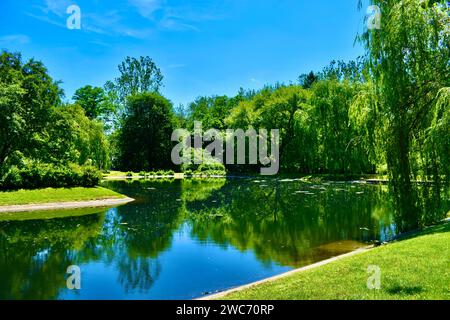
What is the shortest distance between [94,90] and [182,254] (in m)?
65.7

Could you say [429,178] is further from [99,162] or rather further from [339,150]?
[99,162]

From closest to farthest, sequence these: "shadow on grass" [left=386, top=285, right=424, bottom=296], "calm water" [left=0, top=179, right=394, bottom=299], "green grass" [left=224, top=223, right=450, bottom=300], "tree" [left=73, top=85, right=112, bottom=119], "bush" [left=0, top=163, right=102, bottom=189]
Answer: "shadow on grass" [left=386, top=285, right=424, bottom=296], "green grass" [left=224, top=223, right=450, bottom=300], "calm water" [left=0, top=179, right=394, bottom=299], "bush" [left=0, top=163, right=102, bottom=189], "tree" [left=73, top=85, right=112, bottom=119]

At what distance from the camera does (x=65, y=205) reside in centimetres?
2377

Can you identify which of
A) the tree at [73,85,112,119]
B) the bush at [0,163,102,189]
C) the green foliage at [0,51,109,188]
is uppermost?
the tree at [73,85,112,119]

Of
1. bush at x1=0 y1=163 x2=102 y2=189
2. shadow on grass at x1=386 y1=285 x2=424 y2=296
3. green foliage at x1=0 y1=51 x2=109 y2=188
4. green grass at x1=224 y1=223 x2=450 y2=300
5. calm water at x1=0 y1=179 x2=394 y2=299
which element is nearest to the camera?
shadow on grass at x1=386 y1=285 x2=424 y2=296

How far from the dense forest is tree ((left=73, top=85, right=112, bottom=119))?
8652 mm

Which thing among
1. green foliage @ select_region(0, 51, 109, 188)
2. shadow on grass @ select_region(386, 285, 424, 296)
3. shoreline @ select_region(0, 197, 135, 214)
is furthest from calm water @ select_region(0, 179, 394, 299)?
green foliage @ select_region(0, 51, 109, 188)

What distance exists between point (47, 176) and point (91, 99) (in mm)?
49585

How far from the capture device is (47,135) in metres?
27.7

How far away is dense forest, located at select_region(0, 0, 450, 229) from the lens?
13.2m

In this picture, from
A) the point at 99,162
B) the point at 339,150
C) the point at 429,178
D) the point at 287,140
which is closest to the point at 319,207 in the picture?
the point at 429,178

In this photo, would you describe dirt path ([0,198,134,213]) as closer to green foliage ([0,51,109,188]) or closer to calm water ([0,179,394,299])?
calm water ([0,179,394,299])

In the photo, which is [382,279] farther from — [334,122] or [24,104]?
[334,122]
